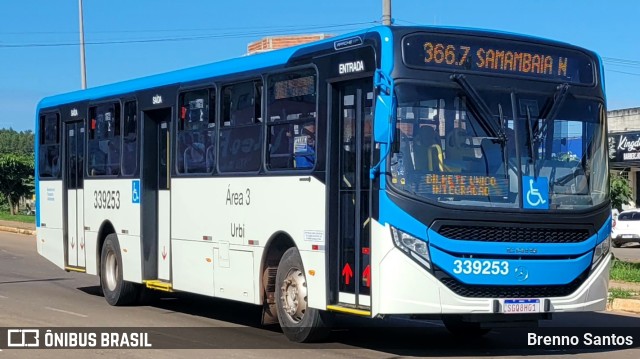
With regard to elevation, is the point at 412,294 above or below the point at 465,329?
above

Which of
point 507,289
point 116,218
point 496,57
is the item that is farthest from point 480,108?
point 116,218

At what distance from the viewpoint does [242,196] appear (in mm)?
12336

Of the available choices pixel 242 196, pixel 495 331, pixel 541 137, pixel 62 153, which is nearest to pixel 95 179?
pixel 62 153

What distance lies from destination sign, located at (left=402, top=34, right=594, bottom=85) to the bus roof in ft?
0.31

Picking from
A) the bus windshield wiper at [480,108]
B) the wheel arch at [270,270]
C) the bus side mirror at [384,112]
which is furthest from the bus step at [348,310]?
the bus windshield wiper at [480,108]

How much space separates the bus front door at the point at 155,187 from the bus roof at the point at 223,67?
57cm

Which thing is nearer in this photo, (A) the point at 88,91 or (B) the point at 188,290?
(B) the point at 188,290

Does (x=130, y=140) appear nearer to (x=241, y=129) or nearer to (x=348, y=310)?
(x=241, y=129)

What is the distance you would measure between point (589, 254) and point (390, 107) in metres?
2.72

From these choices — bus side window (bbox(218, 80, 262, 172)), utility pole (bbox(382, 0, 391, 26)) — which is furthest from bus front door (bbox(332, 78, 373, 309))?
utility pole (bbox(382, 0, 391, 26))

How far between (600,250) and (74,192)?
32.6 feet

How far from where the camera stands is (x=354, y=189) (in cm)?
1028

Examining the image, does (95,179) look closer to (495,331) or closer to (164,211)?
(164,211)

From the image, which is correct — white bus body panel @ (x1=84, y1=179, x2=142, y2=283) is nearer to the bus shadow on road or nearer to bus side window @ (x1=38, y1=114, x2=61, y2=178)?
the bus shadow on road
